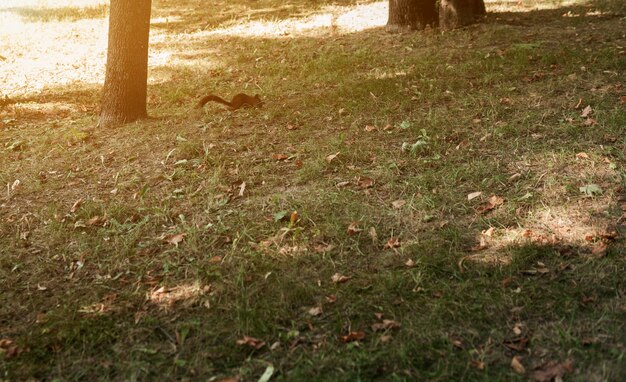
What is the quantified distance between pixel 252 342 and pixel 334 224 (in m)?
1.26

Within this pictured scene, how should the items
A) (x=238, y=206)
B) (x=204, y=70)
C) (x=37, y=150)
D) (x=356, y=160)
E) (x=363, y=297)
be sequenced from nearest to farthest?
(x=363, y=297), (x=238, y=206), (x=356, y=160), (x=37, y=150), (x=204, y=70)

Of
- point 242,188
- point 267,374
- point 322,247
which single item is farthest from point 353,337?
point 242,188

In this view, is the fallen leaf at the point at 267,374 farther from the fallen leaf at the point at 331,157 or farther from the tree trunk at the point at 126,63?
the tree trunk at the point at 126,63

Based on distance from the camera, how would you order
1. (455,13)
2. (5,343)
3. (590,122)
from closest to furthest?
1. (5,343)
2. (590,122)
3. (455,13)

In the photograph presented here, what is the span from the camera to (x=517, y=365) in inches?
114

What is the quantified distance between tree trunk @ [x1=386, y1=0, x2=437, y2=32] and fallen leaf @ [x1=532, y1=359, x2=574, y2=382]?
24.1ft

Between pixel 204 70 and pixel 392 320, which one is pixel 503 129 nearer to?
pixel 392 320

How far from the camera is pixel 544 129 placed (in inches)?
212

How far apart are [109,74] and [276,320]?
415 centimetres

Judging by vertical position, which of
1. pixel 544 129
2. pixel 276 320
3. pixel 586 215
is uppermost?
pixel 544 129

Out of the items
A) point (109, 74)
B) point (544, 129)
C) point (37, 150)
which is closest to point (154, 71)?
point (109, 74)

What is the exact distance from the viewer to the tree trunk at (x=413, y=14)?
9383 mm

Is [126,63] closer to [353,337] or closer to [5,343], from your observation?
[5,343]

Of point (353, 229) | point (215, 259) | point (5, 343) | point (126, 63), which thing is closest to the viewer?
point (5, 343)
